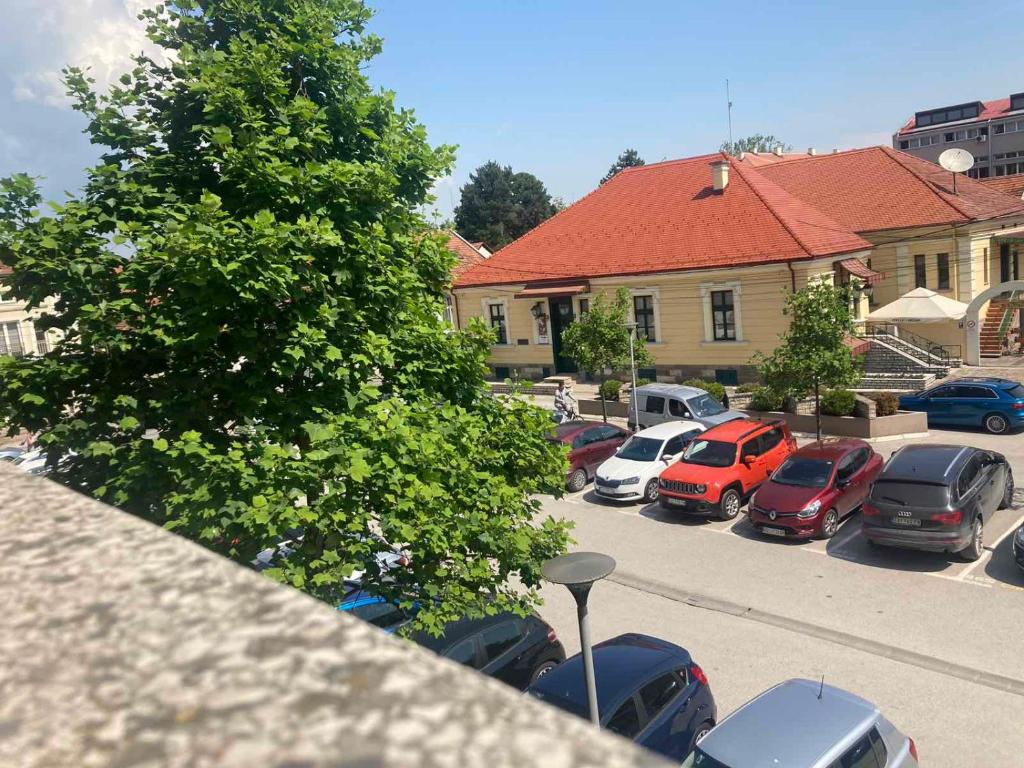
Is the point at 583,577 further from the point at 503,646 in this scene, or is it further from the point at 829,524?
the point at 829,524

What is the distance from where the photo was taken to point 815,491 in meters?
15.9

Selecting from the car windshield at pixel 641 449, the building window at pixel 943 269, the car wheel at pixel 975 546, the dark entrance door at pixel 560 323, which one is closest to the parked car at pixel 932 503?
the car wheel at pixel 975 546

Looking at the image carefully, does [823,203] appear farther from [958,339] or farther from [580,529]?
[580,529]

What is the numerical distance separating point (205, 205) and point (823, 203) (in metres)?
37.8

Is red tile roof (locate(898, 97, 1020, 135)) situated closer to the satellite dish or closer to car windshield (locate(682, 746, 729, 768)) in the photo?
the satellite dish

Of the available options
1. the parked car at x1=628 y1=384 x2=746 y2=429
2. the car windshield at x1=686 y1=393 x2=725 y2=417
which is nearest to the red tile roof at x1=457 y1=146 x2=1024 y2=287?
the car windshield at x1=686 y1=393 x2=725 y2=417

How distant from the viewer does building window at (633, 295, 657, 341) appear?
1298 inches

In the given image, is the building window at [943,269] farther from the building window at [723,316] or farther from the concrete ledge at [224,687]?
the concrete ledge at [224,687]

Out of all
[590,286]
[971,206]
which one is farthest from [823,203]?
[590,286]

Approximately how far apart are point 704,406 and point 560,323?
13764 millimetres

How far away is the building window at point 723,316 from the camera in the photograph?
30.8 metres

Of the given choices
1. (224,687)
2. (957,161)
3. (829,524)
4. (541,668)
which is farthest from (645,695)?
(957,161)

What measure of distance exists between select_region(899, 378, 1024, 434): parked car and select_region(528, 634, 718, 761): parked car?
1796 cm

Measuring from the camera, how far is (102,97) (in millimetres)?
8625
